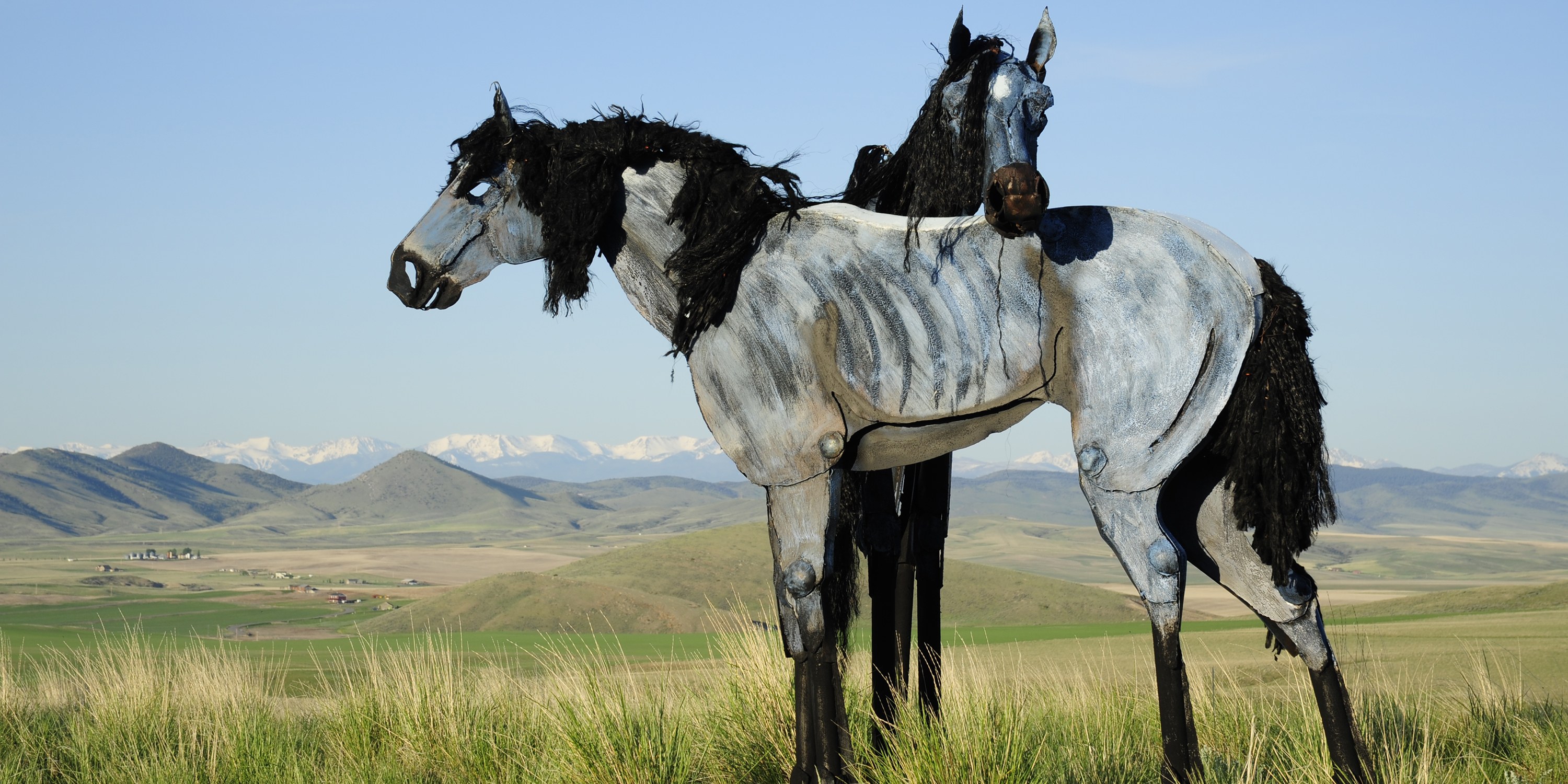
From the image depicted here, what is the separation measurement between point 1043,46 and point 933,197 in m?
0.70

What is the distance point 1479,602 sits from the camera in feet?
73.5

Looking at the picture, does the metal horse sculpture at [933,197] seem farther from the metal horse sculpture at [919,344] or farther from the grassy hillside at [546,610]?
the grassy hillside at [546,610]

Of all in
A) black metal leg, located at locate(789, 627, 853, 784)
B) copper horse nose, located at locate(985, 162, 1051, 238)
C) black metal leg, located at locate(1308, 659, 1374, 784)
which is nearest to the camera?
copper horse nose, located at locate(985, 162, 1051, 238)

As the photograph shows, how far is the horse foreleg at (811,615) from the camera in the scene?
4230 millimetres

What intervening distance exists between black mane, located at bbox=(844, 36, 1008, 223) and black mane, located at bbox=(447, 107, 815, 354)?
586 mm

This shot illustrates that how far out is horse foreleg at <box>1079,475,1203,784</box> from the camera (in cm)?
398

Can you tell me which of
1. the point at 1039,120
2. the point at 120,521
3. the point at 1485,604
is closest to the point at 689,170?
the point at 1039,120

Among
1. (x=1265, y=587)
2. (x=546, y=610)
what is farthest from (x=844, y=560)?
(x=546, y=610)

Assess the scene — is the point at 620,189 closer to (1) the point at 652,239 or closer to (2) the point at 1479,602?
(1) the point at 652,239

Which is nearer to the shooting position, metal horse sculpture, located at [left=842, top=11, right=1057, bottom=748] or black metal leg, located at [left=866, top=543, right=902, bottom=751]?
metal horse sculpture, located at [left=842, top=11, right=1057, bottom=748]

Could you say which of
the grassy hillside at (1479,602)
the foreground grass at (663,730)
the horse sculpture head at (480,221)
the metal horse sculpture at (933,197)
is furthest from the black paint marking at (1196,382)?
the grassy hillside at (1479,602)

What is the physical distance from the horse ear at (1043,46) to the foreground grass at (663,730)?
2.50 meters

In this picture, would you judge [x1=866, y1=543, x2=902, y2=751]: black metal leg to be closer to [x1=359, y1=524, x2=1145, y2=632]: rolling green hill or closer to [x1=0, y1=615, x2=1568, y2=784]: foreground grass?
[x1=0, y1=615, x2=1568, y2=784]: foreground grass

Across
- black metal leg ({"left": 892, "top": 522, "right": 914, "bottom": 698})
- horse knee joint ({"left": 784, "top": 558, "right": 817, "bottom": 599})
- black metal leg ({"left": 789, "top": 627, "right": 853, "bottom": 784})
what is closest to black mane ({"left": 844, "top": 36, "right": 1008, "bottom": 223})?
horse knee joint ({"left": 784, "top": 558, "right": 817, "bottom": 599})
